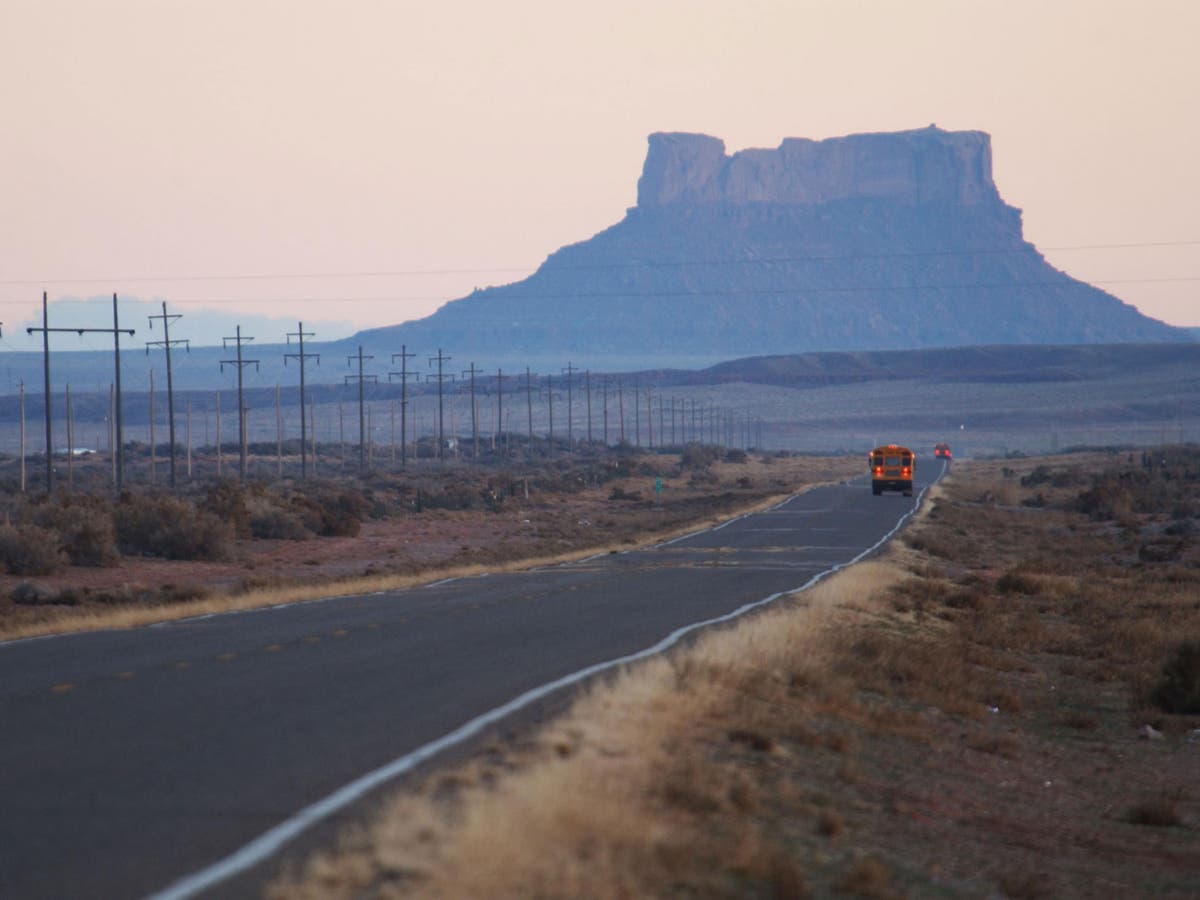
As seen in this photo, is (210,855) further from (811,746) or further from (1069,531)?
(1069,531)

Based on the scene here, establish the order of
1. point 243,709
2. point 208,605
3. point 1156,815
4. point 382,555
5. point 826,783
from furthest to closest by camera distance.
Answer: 1. point 382,555
2. point 208,605
3. point 1156,815
4. point 243,709
5. point 826,783

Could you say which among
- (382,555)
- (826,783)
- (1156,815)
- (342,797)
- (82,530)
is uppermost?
(342,797)

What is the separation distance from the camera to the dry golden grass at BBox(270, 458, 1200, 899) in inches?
282

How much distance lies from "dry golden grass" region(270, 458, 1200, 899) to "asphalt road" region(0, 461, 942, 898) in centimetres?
83

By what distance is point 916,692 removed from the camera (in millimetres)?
16016

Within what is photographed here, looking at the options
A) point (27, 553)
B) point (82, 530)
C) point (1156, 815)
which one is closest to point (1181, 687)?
point (1156, 815)

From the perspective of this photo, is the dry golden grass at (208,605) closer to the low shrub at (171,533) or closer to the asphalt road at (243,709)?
the asphalt road at (243,709)

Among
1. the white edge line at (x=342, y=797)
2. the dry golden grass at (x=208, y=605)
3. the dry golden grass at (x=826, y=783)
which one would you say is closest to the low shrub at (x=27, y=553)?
the dry golden grass at (x=208, y=605)

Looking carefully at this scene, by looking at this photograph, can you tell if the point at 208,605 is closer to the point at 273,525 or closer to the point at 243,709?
the point at 243,709

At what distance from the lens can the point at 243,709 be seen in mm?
11680

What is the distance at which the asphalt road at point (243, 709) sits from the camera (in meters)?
7.52

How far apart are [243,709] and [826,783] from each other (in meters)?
4.53

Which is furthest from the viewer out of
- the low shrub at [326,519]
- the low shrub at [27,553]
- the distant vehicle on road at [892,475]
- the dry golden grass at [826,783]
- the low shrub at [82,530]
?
the distant vehicle on road at [892,475]

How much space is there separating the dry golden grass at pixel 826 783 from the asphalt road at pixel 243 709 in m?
0.83
